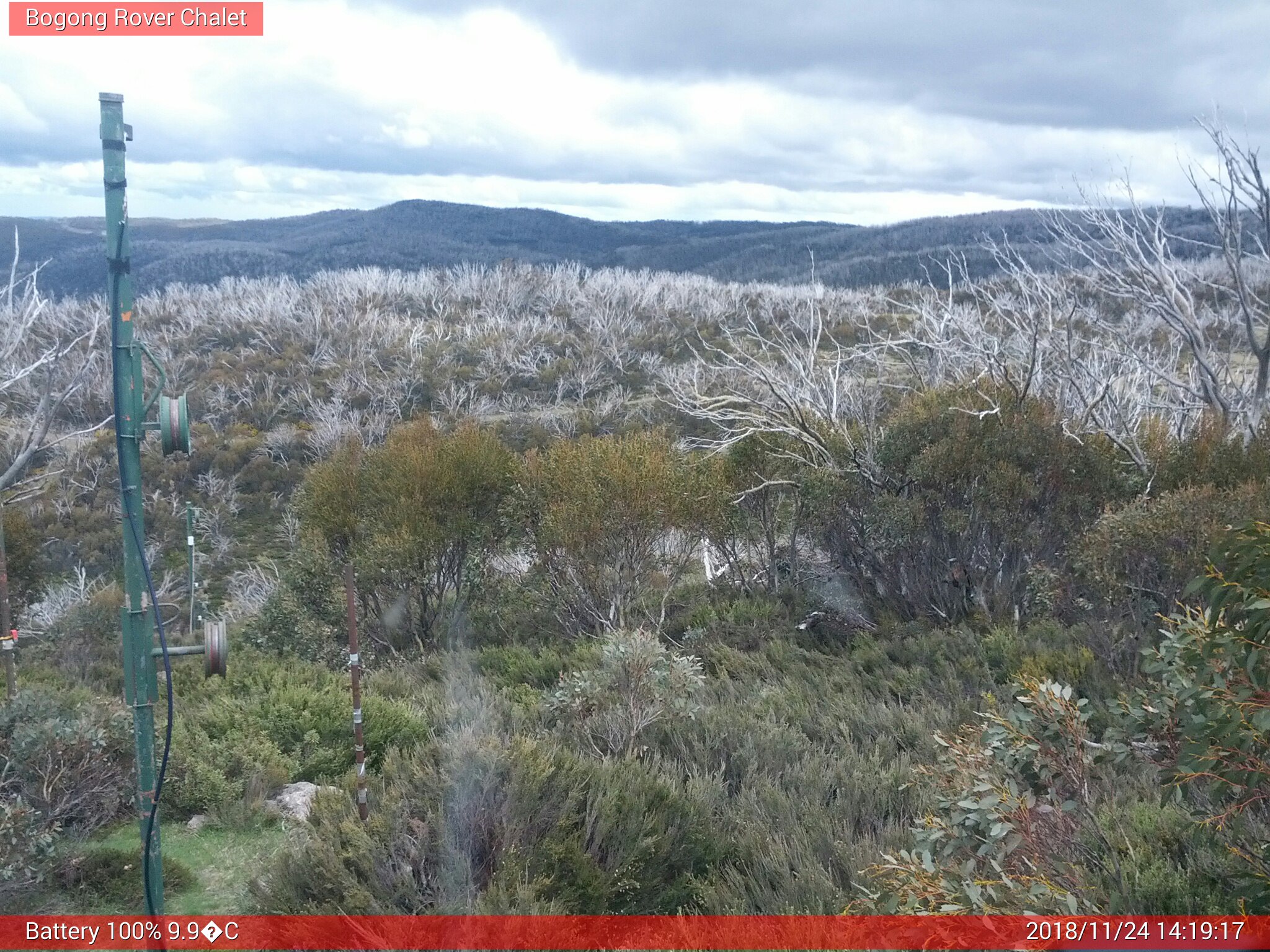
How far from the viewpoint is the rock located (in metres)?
5.81

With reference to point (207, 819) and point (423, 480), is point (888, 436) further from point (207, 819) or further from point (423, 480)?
point (207, 819)

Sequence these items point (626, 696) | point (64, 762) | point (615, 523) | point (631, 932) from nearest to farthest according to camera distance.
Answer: point (631, 932)
point (64, 762)
point (626, 696)
point (615, 523)

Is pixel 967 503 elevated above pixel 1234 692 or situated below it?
below

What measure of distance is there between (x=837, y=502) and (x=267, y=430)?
28327mm

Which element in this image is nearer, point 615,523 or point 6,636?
point 6,636

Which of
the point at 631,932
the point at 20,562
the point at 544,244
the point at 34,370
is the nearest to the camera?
the point at 631,932

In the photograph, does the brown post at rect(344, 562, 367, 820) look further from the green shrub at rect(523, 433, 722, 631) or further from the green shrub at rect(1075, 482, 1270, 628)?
the green shrub at rect(523, 433, 722, 631)

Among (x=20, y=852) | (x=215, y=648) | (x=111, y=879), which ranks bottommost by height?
(x=111, y=879)

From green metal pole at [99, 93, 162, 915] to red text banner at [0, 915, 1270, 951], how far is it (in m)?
0.65

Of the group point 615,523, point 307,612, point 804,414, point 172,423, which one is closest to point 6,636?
point 172,423

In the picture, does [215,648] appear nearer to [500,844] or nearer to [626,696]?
[500,844]

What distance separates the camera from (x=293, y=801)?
238 inches

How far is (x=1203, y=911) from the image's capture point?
3.28 meters

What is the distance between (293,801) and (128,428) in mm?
3514
